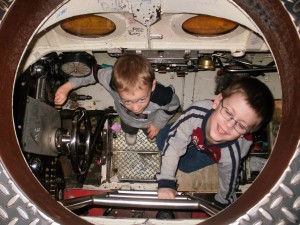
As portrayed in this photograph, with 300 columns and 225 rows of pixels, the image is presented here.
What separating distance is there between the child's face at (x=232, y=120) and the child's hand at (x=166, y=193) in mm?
387

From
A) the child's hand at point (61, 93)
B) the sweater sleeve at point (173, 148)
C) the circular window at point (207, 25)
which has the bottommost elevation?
the sweater sleeve at point (173, 148)

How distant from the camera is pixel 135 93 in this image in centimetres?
189

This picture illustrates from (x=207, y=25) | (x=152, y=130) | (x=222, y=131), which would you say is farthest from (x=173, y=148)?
(x=207, y=25)

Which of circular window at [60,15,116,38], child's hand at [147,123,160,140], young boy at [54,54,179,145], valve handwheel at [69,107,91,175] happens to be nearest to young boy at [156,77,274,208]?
young boy at [54,54,179,145]

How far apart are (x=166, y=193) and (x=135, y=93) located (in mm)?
589

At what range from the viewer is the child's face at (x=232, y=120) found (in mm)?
1679

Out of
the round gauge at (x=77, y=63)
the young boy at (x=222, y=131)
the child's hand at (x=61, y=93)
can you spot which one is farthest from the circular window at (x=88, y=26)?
the young boy at (x=222, y=131)

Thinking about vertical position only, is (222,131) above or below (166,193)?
above

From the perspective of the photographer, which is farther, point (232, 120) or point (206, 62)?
point (206, 62)

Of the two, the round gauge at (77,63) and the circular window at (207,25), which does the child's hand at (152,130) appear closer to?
the round gauge at (77,63)

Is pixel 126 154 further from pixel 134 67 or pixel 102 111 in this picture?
pixel 134 67

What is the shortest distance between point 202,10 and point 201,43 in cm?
54

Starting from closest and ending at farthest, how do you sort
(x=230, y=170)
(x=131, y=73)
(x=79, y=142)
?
(x=131, y=73)
(x=230, y=170)
(x=79, y=142)

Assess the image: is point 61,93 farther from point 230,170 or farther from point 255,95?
point 255,95
